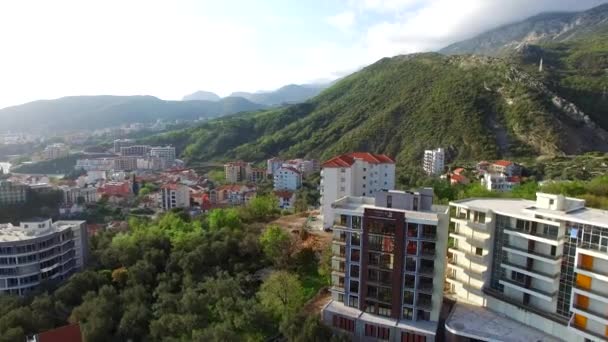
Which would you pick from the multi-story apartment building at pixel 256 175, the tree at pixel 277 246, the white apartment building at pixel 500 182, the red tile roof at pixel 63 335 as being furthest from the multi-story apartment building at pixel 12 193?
the white apartment building at pixel 500 182

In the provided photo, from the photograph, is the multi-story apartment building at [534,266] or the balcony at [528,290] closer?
the multi-story apartment building at [534,266]

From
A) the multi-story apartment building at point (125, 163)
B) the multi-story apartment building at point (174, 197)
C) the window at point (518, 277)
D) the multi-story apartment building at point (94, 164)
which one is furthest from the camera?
the multi-story apartment building at point (125, 163)

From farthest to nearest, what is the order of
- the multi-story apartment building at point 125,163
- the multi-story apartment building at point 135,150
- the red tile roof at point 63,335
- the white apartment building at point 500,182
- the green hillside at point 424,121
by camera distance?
the multi-story apartment building at point 135,150, the multi-story apartment building at point 125,163, the green hillside at point 424,121, the white apartment building at point 500,182, the red tile roof at point 63,335

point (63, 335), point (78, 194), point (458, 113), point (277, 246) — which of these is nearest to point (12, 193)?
point (78, 194)

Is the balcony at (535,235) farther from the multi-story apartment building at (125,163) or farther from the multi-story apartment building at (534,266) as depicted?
the multi-story apartment building at (125,163)

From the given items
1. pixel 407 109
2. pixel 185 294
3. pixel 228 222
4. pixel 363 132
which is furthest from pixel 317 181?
pixel 185 294
